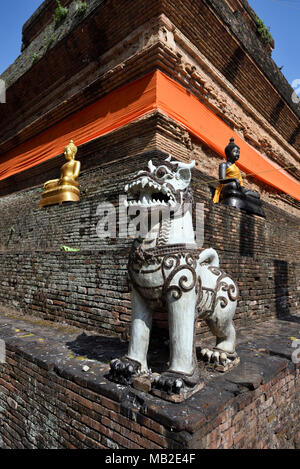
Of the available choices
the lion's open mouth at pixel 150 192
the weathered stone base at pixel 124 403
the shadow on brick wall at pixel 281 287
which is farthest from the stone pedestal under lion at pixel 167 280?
the shadow on brick wall at pixel 281 287

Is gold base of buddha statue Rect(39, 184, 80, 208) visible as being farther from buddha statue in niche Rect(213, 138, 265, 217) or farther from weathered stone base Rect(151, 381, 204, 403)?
weathered stone base Rect(151, 381, 204, 403)

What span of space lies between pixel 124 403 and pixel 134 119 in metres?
5.73

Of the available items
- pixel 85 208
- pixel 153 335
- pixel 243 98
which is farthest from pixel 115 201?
pixel 243 98

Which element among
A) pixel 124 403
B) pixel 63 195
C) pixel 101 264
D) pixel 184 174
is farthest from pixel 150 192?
pixel 63 195

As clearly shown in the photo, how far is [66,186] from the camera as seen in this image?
684 centimetres

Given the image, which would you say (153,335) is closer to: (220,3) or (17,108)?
(220,3)

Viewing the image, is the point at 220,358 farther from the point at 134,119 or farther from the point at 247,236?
the point at 134,119

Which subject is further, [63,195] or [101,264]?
[63,195]

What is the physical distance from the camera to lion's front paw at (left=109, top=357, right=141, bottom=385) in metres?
2.17

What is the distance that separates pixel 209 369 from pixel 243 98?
9127 millimetres

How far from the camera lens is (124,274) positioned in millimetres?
3600

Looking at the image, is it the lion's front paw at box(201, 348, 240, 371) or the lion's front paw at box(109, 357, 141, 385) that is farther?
the lion's front paw at box(201, 348, 240, 371)

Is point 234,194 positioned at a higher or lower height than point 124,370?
higher

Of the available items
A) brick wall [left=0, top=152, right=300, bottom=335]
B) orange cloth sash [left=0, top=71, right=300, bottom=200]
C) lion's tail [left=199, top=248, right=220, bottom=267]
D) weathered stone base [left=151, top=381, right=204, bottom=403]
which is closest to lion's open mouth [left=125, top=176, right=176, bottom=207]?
lion's tail [left=199, top=248, right=220, bottom=267]
